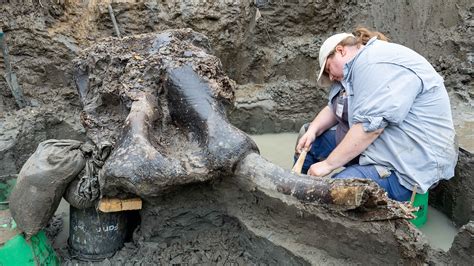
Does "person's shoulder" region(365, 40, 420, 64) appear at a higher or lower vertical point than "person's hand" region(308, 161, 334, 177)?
higher

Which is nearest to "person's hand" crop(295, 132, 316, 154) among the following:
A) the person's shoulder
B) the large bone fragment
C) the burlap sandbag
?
the person's shoulder

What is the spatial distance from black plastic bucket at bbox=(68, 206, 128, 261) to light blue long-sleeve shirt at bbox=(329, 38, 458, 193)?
143 centimetres

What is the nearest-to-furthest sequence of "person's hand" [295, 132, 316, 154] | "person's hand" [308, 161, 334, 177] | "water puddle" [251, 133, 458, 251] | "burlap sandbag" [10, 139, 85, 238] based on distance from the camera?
"burlap sandbag" [10, 139, 85, 238], "person's hand" [308, 161, 334, 177], "water puddle" [251, 133, 458, 251], "person's hand" [295, 132, 316, 154]

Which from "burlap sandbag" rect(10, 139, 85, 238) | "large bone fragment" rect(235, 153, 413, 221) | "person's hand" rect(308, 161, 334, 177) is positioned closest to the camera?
"large bone fragment" rect(235, 153, 413, 221)

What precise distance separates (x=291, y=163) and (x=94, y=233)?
1.86 meters

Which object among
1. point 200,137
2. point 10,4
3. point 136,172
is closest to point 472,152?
point 200,137

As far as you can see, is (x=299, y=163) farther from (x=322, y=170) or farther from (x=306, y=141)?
(x=306, y=141)

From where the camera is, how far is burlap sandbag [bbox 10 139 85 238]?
7.66ft

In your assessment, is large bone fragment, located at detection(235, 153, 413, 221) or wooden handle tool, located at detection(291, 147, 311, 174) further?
wooden handle tool, located at detection(291, 147, 311, 174)

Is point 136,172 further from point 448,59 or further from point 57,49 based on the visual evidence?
point 448,59

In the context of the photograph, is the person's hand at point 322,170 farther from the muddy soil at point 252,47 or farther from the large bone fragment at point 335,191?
the muddy soil at point 252,47

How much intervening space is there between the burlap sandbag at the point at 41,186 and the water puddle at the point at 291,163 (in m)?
1.33

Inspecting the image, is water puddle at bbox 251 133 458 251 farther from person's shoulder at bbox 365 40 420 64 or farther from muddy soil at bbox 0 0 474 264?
person's shoulder at bbox 365 40 420 64

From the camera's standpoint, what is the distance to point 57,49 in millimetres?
4266
